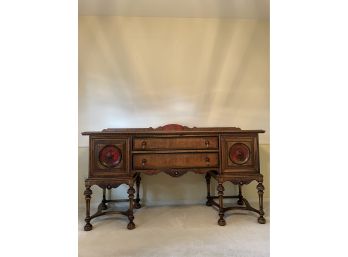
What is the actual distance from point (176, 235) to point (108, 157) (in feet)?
2.91

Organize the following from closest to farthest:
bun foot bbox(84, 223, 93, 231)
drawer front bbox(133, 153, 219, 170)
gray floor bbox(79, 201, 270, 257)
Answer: gray floor bbox(79, 201, 270, 257) < bun foot bbox(84, 223, 93, 231) < drawer front bbox(133, 153, 219, 170)

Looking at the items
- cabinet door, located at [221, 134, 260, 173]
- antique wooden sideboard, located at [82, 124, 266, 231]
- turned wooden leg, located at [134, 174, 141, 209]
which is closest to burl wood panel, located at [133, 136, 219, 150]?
antique wooden sideboard, located at [82, 124, 266, 231]

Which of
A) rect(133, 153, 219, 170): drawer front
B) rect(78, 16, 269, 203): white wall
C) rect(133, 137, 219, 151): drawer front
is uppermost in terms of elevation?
rect(78, 16, 269, 203): white wall

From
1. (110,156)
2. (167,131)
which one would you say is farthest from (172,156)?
(110,156)

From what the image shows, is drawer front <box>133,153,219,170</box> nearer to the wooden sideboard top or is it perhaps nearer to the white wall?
the wooden sideboard top

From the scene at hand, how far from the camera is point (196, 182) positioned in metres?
2.97

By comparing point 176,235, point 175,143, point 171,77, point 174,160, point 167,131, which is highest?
point 171,77

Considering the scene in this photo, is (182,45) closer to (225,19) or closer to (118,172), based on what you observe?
(225,19)

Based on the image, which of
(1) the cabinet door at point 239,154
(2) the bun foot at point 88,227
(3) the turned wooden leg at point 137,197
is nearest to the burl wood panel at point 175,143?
(1) the cabinet door at point 239,154

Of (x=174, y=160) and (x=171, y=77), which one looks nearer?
(x=174, y=160)

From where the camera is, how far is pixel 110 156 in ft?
7.32

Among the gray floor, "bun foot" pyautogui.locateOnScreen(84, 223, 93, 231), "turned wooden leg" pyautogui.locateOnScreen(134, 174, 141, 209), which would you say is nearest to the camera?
the gray floor

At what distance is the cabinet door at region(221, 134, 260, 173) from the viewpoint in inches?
92.0

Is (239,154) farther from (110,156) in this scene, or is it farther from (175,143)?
(110,156)
